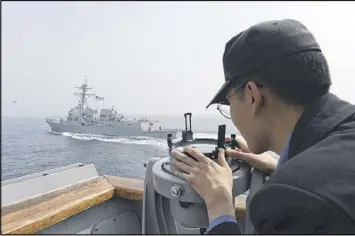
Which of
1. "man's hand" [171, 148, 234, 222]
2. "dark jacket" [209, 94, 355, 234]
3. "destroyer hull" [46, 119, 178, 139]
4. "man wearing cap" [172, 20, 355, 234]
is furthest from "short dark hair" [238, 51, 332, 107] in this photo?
"destroyer hull" [46, 119, 178, 139]

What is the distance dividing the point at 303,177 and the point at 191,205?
58 centimetres

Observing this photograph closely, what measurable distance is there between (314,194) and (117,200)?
5.27ft

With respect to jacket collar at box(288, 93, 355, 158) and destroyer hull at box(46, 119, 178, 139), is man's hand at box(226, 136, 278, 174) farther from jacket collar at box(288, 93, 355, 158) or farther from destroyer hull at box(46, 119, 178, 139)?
destroyer hull at box(46, 119, 178, 139)

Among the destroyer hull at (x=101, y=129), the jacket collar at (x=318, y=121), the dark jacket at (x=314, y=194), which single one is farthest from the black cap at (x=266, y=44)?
the destroyer hull at (x=101, y=129)

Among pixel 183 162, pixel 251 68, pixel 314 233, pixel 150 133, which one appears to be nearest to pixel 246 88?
pixel 251 68

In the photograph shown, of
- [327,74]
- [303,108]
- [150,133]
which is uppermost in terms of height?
[327,74]

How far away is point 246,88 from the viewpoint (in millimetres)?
944

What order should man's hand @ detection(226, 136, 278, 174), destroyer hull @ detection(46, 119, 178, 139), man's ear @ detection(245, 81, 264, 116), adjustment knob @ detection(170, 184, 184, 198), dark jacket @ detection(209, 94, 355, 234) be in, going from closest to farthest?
dark jacket @ detection(209, 94, 355, 234) < man's ear @ detection(245, 81, 264, 116) < adjustment knob @ detection(170, 184, 184, 198) < man's hand @ detection(226, 136, 278, 174) < destroyer hull @ detection(46, 119, 178, 139)

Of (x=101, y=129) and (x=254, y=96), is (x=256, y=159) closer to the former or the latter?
(x=254, y=96)

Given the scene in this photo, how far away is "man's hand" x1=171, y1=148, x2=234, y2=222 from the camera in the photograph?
3.03 feet

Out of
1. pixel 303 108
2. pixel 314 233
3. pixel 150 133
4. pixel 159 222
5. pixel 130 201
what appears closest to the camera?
pixel 314 233

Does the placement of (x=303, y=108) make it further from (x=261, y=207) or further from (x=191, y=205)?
(x=191, y=205)

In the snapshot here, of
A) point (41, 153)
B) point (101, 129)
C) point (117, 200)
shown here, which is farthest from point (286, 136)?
point (101, 129)

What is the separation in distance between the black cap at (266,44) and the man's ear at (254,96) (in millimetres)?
46
